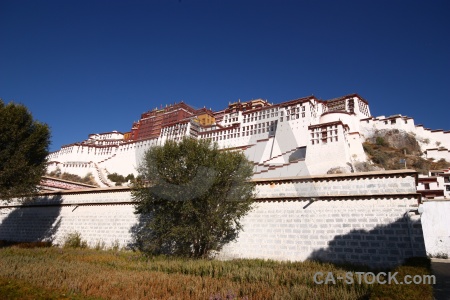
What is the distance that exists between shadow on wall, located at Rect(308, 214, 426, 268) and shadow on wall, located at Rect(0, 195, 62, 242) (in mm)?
20902

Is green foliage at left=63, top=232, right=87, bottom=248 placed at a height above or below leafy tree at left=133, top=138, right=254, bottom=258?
below

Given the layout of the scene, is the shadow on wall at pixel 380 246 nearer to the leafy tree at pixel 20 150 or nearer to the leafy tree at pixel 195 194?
the leafy tree at pixel 195 194

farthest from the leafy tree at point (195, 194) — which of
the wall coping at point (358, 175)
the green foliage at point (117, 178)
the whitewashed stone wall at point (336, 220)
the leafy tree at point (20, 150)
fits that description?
the green foliage at point (117, 178)

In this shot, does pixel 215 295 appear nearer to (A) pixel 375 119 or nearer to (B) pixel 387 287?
(B) pixel 387 287

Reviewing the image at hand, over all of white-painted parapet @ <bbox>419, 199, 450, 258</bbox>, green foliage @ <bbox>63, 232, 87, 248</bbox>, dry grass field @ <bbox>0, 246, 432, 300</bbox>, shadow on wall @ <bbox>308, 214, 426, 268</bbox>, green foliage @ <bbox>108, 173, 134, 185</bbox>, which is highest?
green foliage @ <bbox>108, 173, 134, 185</bbox>

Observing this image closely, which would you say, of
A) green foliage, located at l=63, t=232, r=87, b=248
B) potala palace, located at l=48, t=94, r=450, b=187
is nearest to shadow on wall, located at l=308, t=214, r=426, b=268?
green foliage, located at l=63, t=232, r=87, b=248

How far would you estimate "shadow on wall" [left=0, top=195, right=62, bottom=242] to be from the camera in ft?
76.5

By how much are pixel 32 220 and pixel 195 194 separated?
1858cm

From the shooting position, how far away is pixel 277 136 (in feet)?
184

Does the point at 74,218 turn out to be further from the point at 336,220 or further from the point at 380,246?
the point at 380,246

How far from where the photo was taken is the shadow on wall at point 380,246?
11.4 metres

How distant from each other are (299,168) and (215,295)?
32.6 m

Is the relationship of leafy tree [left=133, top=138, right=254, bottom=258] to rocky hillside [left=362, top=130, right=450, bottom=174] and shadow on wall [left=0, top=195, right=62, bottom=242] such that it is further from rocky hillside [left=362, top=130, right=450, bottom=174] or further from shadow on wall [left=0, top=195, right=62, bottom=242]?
rocky hillside [left=362, top=130, right=450, bottom=174]

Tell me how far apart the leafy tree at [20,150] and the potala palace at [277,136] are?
24.5 meters
